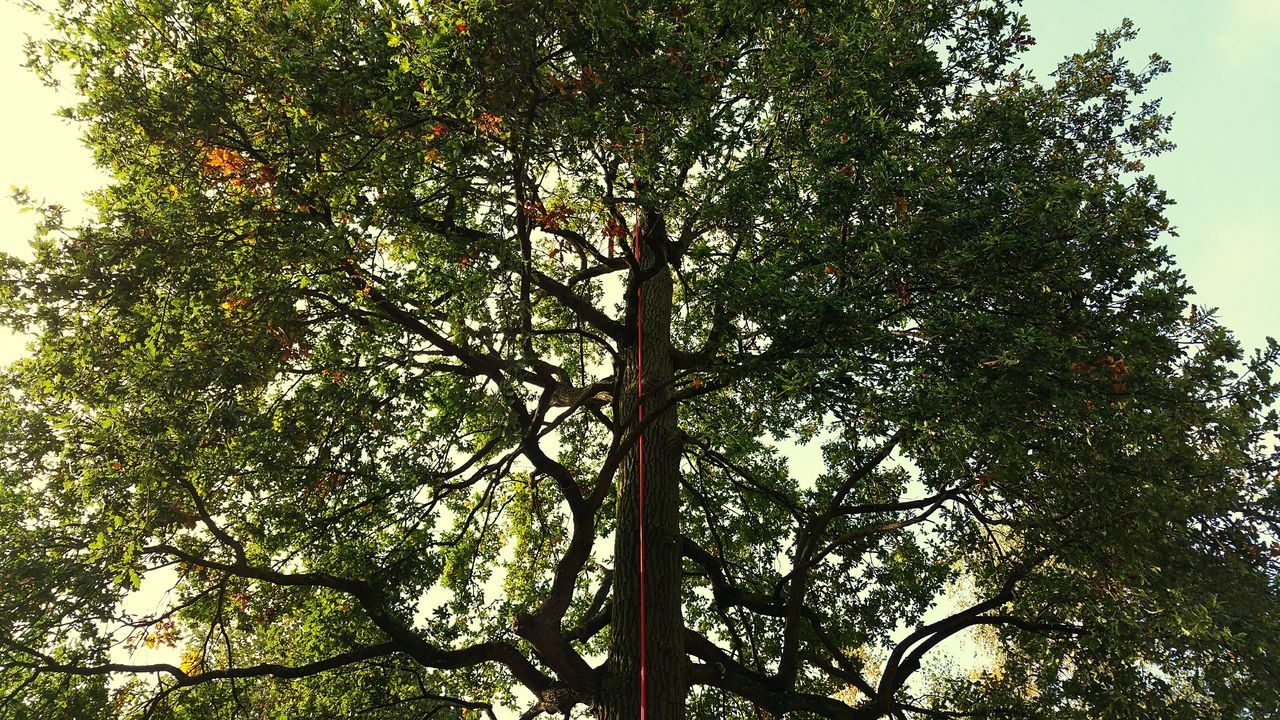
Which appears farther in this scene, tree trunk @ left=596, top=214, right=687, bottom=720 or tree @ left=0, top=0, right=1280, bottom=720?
tree trunk @ left=596, top=214, right=687, bottom=720

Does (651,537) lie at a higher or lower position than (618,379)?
lower

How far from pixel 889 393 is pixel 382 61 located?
375cm

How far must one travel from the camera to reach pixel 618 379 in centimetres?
641

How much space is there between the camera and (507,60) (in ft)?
13.4

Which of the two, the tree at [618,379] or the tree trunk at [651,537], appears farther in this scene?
the tree trunk at [651,537]

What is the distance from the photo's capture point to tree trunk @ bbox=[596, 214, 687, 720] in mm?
5250

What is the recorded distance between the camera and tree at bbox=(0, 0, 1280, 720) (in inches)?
168

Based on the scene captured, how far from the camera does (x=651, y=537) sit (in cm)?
595

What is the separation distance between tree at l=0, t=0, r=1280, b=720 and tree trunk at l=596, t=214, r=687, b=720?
4cm

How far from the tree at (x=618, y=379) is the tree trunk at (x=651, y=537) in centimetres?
4

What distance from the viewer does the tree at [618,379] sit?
4.28 meters

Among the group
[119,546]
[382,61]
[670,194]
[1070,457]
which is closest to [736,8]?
[670,194]

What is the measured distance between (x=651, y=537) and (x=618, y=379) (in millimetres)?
1443

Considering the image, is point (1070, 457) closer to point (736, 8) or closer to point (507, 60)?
point (736, 8)
